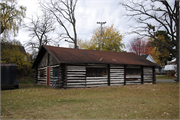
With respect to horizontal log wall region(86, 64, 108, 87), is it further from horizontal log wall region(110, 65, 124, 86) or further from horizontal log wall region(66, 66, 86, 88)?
horizontal log wall region(110, 65, 124, 86)

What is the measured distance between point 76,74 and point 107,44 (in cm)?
2745

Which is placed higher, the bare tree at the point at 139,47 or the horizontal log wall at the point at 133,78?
the bare tree at the point at 139,47

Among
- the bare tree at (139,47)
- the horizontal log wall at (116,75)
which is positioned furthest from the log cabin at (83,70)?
the bare tree at (139,47)

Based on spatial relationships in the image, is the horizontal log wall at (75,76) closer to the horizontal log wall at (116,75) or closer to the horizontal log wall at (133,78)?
the horizontal log wall at (116,75)

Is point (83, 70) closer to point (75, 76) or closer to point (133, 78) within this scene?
point (75, 76)

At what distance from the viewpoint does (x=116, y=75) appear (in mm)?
19750

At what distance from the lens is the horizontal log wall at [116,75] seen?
19450 mm

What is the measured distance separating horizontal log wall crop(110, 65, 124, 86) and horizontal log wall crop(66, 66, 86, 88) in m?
3.86

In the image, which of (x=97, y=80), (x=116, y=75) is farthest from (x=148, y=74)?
(x=97, y=80)

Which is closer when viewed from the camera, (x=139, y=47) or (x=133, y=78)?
(x=133, y=78)

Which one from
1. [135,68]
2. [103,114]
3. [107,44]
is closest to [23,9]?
[135,68]

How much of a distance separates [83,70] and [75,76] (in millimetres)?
1141

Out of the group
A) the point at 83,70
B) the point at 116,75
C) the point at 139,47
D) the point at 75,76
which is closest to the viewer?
the point at 75,76

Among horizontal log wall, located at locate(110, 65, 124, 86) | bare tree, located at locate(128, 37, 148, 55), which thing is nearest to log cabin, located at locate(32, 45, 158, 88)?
horizontal log wall, located at locate(110, 65, 124, 86)
